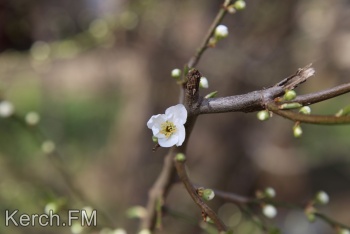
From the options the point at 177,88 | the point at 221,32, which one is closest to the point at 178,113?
the point at 221,32

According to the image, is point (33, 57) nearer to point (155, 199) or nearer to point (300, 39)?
point (300, 39)

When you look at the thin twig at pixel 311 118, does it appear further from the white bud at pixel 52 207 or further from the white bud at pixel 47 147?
the white bud at pixel 47 147

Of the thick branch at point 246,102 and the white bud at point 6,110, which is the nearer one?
the thick branch at point 246,102

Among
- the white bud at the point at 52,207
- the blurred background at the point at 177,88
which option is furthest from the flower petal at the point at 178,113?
the blurred background at the point at 177,88

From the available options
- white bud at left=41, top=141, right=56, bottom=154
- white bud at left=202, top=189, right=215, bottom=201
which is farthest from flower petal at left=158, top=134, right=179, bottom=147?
white bud at left=41, top=141, right=56, bottom=154

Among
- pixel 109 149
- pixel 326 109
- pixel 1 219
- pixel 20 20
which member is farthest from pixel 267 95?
pixel 326 109

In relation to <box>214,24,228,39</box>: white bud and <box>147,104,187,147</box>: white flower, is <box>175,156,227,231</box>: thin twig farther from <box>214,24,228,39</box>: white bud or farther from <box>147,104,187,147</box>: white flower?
<box>214,24,228,39</box>: white bud

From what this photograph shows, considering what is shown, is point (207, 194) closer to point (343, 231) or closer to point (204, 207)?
point (204, 207)

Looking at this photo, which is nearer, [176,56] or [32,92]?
[176,56]
